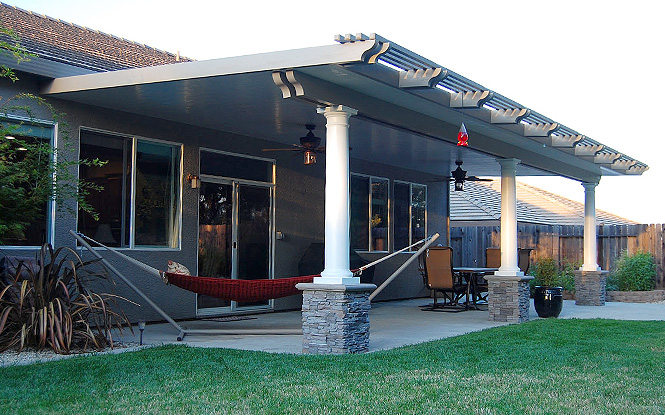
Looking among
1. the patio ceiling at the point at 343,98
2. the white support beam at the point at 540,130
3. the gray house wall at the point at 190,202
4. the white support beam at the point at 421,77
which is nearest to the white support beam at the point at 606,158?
the patio ceiling at the point at 343,98

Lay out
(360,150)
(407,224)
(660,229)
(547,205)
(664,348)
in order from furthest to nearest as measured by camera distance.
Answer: (547,205) < (660,229) < (407,224) < (360,150) < (664,348)

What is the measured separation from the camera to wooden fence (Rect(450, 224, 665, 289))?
15.6m

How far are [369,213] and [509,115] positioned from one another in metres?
4.83

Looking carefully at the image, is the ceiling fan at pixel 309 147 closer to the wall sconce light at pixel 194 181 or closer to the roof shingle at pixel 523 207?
the wall sconce light at pixel 194 181

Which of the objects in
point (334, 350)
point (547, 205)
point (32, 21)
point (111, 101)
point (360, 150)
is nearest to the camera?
point (334, 350)

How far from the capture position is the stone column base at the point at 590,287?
13680mm

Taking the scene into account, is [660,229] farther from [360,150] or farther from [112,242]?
[112,242]

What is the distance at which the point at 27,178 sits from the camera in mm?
6770

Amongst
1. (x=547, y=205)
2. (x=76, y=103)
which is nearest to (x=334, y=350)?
(x=76, y=103)

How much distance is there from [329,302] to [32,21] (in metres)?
5.88

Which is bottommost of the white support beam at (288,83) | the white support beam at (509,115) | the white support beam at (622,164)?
the white support beam at (288,83)

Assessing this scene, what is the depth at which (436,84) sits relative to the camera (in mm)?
7086

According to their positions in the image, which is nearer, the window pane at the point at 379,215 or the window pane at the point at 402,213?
the window pane at the point at 379,215

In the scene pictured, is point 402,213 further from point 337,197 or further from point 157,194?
point 337,197
